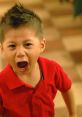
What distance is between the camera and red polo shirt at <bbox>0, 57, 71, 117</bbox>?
1.01 m

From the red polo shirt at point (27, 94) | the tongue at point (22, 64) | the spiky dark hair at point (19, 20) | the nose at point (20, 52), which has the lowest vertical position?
the red polo shirt at point (27, 94)

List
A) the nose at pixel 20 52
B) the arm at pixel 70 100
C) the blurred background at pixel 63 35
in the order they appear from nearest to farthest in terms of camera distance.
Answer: the nose at pixel 20 52 < the arm at pixel 70 100 < the blurred background at pixel 63 35

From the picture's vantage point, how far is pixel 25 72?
1.01 m

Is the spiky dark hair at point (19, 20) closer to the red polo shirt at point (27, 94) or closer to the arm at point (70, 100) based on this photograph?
the red polo shirt at point (27, 94)

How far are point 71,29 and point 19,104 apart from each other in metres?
1.34

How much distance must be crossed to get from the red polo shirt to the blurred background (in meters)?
0.38

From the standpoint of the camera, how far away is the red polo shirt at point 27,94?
101 cm

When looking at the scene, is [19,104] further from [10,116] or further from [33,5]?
[33,5]

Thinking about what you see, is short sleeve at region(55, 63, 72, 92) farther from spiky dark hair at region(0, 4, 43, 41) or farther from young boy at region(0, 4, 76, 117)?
spiky dark hair at region(0, 4, 43, 41)

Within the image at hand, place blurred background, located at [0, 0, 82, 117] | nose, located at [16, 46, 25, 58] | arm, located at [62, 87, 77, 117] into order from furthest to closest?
blurred background, located at [0, 0, 82, 117], arm, located at [62, 87, 77, 117], nose, located at [16, 46, 25, 58]

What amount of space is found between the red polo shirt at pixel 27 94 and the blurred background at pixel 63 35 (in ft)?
1.23

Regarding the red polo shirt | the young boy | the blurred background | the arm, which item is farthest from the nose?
the blurred background

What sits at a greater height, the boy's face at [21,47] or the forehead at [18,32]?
the forehead at [18,32]

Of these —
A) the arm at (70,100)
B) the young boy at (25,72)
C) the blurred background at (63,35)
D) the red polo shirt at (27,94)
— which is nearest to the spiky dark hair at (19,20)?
the young boy at (25,72)
